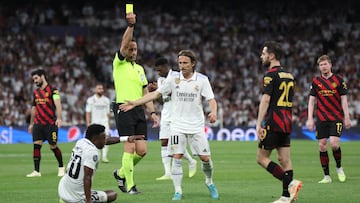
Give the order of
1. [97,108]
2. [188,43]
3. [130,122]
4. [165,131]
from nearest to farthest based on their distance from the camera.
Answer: [130,122] < [165,131] < [97,108] < [188,43]

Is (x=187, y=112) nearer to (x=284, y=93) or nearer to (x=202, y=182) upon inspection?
(x=284, y=93)

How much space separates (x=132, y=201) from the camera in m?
12.7

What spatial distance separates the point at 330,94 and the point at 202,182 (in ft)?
10.5

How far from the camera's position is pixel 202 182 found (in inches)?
637

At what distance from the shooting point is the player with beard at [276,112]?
12.1 m

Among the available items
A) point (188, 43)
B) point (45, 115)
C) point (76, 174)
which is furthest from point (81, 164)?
point (188, 43)

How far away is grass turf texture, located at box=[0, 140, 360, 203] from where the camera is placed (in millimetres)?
13188

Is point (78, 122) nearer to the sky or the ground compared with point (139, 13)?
nearer to the ground

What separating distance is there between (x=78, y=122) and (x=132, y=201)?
26712 mm

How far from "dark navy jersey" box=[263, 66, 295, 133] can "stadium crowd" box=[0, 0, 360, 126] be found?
27711 mm

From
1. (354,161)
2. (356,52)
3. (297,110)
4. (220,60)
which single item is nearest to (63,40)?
(220,60)

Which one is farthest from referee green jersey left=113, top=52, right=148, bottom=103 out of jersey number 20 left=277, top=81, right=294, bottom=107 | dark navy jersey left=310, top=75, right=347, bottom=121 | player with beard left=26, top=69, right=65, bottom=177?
player with beard left=26, top=69, right=65, bottom=177

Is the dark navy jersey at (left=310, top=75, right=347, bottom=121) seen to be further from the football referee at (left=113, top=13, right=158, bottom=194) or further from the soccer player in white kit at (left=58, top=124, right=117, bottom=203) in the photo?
the soccer player in white kit at (left=58, top=124, right=117, bottom=203)

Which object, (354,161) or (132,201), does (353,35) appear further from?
(132,201)
